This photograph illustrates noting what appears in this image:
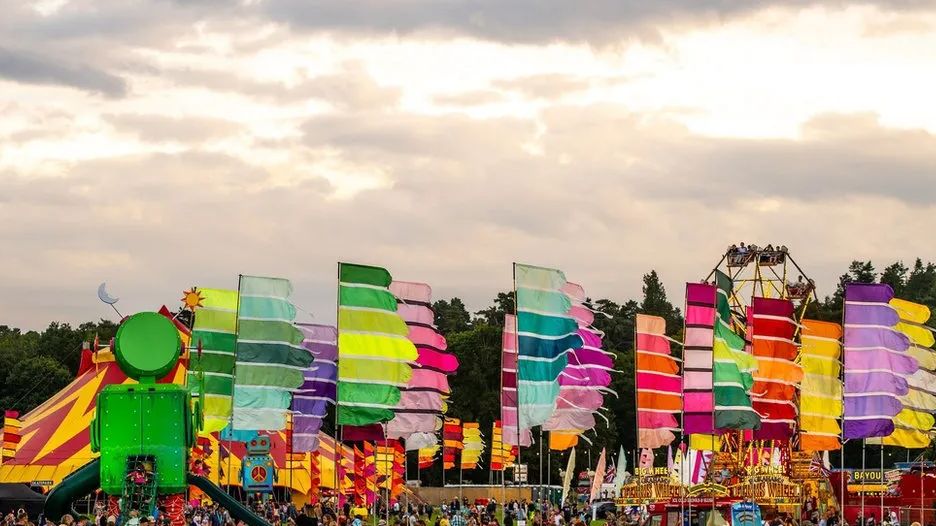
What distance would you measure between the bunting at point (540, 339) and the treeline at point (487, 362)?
41.8 meters

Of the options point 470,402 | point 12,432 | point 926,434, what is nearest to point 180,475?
point 926,434

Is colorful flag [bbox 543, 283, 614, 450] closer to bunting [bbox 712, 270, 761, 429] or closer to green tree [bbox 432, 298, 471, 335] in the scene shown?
bunting [bbox 712, 270, 761, 429]

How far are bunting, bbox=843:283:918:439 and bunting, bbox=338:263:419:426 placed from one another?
1104 cm

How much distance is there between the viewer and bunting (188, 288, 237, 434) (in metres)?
39.0

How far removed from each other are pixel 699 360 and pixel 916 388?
19.3 feet

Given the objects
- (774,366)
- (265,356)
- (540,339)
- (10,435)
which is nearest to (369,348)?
(265,356)

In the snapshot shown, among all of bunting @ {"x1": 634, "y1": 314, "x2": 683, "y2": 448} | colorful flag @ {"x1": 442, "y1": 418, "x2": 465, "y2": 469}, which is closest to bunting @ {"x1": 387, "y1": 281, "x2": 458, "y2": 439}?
Result: bunting @ {"x1": 634, "y1": 314, "x2": 683, "y2": 448}

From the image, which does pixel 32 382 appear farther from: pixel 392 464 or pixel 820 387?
pixel 820 387

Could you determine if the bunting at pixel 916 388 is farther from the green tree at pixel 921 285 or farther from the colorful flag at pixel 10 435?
the green tree at pixel 921 285

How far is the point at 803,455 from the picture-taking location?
194 ft

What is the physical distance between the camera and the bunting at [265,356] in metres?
38.2

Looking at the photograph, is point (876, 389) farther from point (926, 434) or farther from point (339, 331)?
point (339, 331)

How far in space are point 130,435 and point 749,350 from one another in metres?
21.7

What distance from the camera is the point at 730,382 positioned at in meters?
37.9
